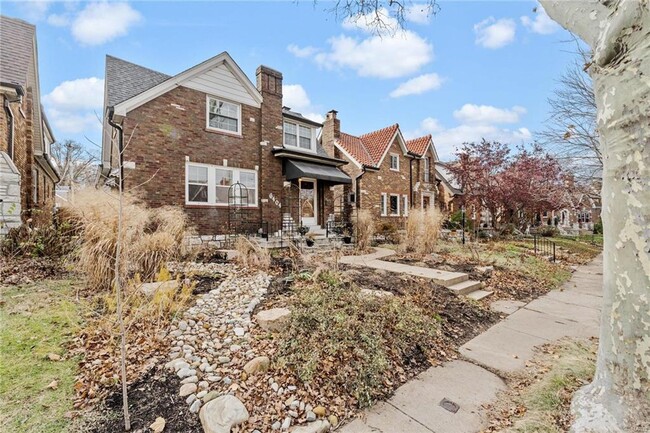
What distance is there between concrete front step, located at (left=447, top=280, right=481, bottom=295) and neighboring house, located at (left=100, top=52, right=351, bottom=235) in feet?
24.9

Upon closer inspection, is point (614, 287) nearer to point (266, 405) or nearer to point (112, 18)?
point (266, 405)

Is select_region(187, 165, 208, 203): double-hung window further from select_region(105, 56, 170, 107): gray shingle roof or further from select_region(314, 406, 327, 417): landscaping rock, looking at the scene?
select_region(314, 406, 327, 417): landscaping rock

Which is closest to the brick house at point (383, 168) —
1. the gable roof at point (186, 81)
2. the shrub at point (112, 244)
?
the gable roof at point (186, 81)

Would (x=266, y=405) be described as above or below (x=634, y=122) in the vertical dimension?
below

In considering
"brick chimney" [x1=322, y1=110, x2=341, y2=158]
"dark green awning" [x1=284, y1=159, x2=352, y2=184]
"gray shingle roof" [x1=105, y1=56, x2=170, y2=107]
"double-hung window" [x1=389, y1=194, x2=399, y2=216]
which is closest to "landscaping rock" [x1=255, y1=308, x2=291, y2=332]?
"dark green awning" [x1=284, y1=159, x2=352, y2=184]

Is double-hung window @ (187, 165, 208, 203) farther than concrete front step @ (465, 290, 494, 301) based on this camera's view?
Yes

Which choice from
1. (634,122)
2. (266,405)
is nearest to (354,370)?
(266,405)

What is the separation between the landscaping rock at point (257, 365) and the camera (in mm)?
2811

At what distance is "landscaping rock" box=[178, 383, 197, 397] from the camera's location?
2520mm

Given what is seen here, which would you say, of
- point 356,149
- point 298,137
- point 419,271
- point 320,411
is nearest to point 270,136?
point 298,137

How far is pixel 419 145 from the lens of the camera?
22.7 m

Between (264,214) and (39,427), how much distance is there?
34.7ft

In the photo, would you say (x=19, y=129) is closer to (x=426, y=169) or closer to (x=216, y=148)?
(x=216, y=148)

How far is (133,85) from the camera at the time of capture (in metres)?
11.0
